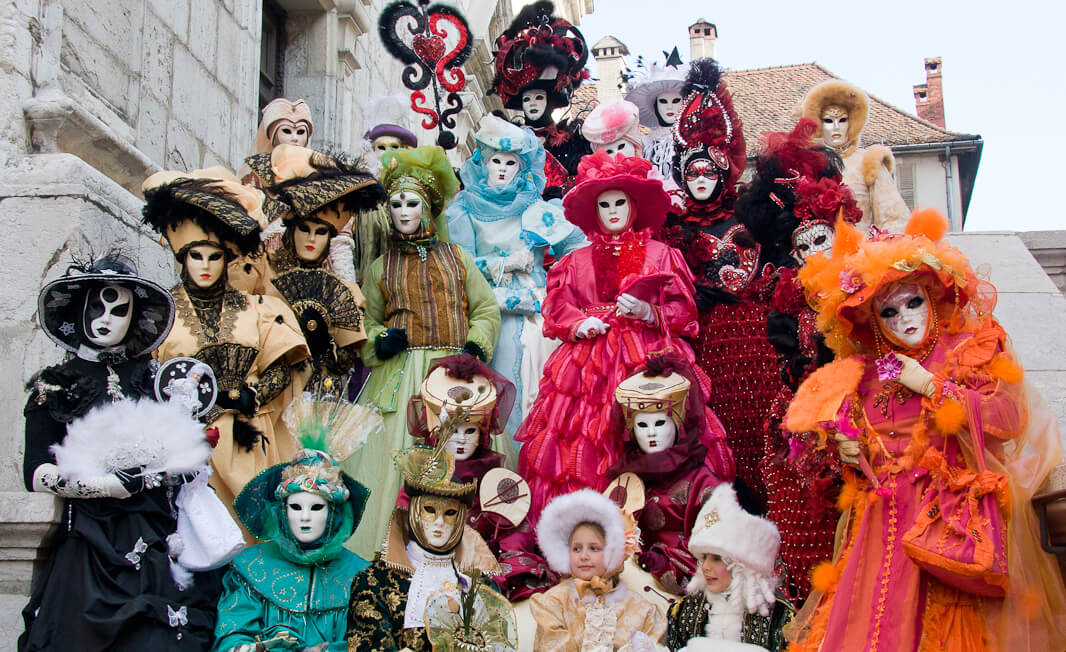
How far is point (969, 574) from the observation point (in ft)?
14.6

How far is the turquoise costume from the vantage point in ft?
15.9

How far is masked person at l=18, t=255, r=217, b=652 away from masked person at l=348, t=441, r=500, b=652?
64 cm

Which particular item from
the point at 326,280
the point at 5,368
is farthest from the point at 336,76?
the point at 5,368

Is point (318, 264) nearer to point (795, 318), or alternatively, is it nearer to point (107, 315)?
point (107, 315)

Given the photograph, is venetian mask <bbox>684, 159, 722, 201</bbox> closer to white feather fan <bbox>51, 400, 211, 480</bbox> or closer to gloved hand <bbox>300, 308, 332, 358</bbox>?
gloved hand <bbox>300, 308, 332, 358</bbox>

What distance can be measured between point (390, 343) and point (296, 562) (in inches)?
73.0

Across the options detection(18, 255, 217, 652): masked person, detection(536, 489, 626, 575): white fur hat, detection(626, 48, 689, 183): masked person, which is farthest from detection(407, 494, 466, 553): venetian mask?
detection(626, 48, 689, 183): masked person

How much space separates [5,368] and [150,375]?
2.94 ft

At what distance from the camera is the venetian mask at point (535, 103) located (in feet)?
28.8

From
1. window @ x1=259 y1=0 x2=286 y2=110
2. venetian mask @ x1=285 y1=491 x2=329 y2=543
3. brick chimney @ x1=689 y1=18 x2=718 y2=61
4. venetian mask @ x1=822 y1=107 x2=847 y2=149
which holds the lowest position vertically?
venetian mask @ x1=285 y1=491 x2=329 y2=543

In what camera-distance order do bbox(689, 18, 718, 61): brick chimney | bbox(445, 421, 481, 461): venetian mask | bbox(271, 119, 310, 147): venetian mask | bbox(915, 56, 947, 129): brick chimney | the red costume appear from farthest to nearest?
bbox(689, 18, 718, 61): brick chimney → bbox(915, 56, 947, 129): brick chimney → bbox(271, 119, 310, 147): venetian mask → the red costume → bbox(445, 421, 481, 461): venetian mask

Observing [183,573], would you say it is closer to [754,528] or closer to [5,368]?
[5,368]

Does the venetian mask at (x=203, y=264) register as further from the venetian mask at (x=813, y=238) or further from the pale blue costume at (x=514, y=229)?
the venetian mask at (x=813, y=238)

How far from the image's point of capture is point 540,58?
28.5ft
